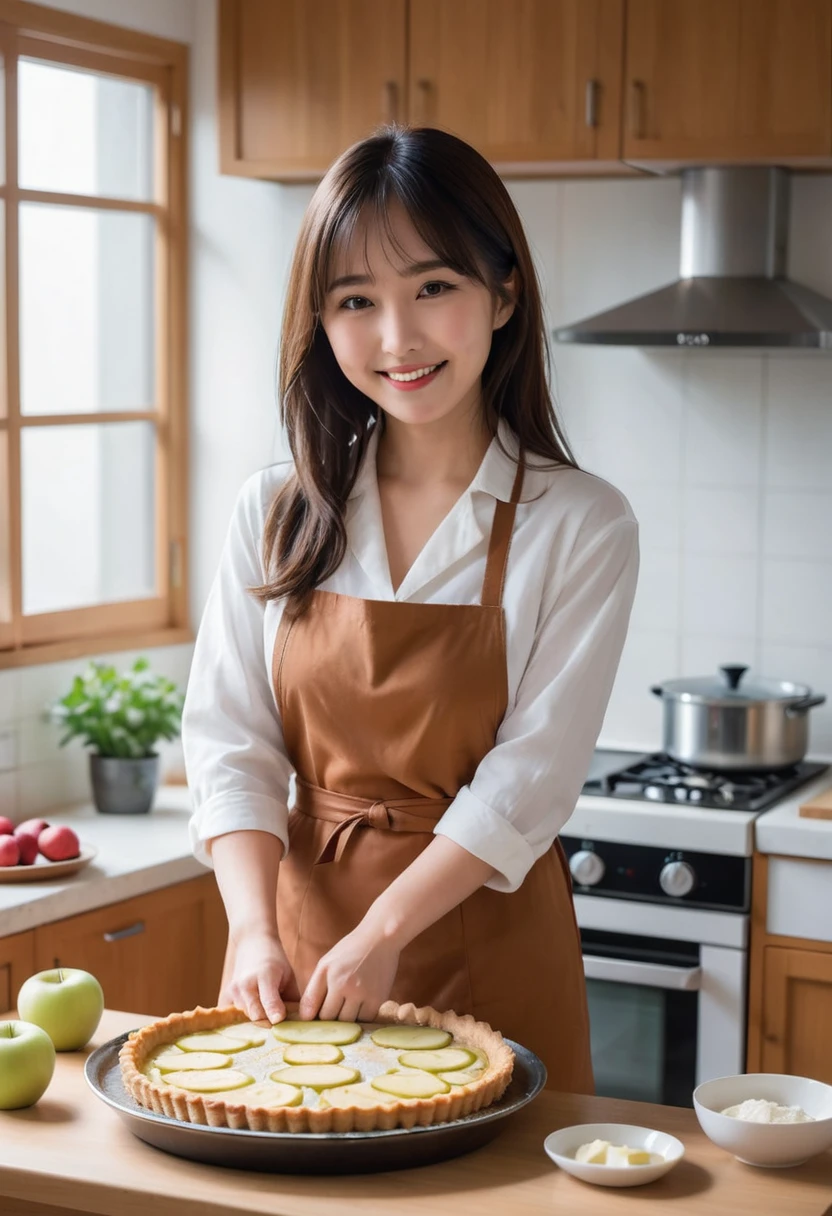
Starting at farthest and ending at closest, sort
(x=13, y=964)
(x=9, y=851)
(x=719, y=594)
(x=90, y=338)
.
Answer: (x=90, y=338) < (x=719, y=594) < (x=9, y=851) < (x=13, y=964)

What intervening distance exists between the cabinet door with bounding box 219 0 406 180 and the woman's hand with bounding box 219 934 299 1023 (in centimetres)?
198

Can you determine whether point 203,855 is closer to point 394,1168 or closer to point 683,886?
point 394,1168

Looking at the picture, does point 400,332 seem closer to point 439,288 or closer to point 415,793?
point 439,288

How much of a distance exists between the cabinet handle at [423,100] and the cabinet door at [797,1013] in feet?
5.45

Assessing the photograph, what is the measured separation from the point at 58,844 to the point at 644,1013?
1062 mm

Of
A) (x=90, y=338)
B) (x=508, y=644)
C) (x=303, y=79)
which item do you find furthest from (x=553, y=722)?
(x=90, y=338)

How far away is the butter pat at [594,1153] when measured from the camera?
4.40 feet

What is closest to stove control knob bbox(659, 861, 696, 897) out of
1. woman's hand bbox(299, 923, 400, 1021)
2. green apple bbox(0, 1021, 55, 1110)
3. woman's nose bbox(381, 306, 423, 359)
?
woman's hand bbox(299, 923, 400, 1021)

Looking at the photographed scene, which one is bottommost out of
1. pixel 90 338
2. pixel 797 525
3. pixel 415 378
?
pixel 797 525

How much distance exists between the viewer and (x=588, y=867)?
2.86 metres

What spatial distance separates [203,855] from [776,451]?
5.94 feet

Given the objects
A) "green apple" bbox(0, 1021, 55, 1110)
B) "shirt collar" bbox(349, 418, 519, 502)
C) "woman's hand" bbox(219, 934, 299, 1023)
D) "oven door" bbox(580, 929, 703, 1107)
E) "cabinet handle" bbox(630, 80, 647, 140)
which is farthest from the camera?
"cabinet handle" bbox(630, 80, 647, 140)

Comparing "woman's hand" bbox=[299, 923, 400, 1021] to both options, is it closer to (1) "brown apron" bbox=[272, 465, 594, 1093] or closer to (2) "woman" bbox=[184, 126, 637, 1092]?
(2) "woman" bbox=[184, 126, 637, 1092]

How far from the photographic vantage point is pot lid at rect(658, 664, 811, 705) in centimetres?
301
